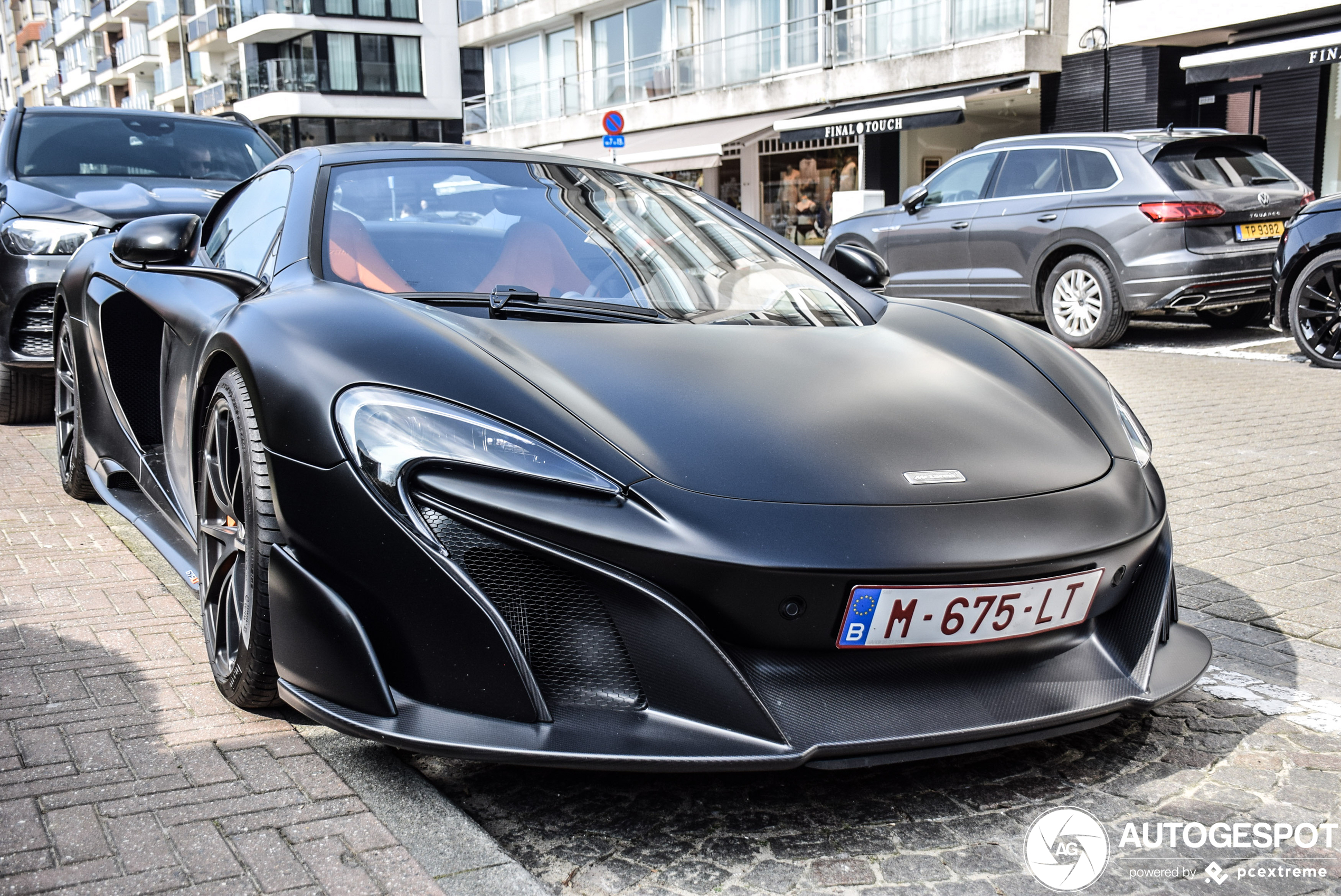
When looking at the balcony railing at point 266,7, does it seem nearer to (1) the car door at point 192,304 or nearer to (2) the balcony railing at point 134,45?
(2) the balcony railing at point 134,45

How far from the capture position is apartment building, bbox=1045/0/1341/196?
51.1 ft

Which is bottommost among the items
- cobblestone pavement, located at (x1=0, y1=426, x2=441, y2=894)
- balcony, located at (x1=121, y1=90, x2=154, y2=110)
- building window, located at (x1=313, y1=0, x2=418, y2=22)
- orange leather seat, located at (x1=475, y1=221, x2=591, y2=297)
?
cobblestone pavement, located at (x1=0, y1=426, x2=441, y2=894)

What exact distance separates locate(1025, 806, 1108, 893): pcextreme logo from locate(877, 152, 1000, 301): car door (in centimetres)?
883

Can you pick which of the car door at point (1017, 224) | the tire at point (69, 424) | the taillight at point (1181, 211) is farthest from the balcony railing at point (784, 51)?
the tire at point (69, 424)

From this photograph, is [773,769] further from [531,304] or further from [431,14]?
[431,14]

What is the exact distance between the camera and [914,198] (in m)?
11.1

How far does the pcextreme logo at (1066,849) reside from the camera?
2.03 m

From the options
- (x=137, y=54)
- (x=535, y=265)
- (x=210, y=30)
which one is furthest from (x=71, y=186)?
(x=137, y=54)

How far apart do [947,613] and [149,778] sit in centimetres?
155

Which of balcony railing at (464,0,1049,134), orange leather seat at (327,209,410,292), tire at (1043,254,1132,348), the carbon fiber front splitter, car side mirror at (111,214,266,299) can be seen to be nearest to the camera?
the carbon fiber front splitter

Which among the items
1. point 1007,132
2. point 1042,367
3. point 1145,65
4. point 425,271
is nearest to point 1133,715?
point 1042,367

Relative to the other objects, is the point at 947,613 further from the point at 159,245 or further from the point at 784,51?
the point at 784,51

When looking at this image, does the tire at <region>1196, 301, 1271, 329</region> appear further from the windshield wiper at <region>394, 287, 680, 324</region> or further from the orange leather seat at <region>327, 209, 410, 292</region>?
the orange leather seat at <region>327, 209, 410, 292</region>

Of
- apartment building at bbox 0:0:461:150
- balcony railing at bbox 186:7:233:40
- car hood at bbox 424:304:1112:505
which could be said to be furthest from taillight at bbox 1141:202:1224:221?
balcony railing at bbox 186:7:233:40
